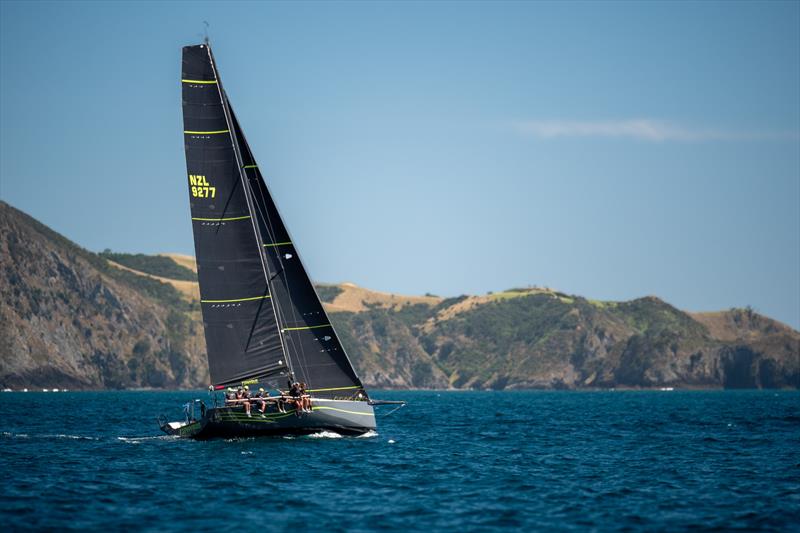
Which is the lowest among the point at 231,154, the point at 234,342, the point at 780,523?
the point at 780,523

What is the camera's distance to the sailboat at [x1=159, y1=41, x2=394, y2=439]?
1624 inches

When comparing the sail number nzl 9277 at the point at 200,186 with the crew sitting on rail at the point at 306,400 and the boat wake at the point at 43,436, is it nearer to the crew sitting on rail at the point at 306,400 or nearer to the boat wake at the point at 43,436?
the crew sitting on rail at the point at 306,400

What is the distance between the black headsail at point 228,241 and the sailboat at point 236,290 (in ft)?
0.13

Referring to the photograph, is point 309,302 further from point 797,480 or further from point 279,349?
point 797,480

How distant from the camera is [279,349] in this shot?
42.1 m

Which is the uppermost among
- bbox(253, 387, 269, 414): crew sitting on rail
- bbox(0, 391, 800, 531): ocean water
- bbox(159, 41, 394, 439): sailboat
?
bbox(159, 41, 394, 439): sailboat

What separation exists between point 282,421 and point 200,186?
9.68 m

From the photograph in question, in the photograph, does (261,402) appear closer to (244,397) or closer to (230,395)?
(244,397)

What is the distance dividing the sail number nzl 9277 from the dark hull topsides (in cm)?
833

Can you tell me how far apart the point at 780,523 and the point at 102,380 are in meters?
166

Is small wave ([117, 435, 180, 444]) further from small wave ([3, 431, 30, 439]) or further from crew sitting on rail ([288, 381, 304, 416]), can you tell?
crew sitting on rail ([288, 381, 304, 416])

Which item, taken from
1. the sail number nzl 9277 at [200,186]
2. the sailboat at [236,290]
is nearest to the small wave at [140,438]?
the sailboat at [236,290]

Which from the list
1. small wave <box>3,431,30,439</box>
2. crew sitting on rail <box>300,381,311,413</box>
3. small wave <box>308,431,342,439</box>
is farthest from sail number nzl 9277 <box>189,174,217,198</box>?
small wave <box>3,431,30,439</box>

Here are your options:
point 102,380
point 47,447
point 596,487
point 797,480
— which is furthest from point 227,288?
A: point 102,380
